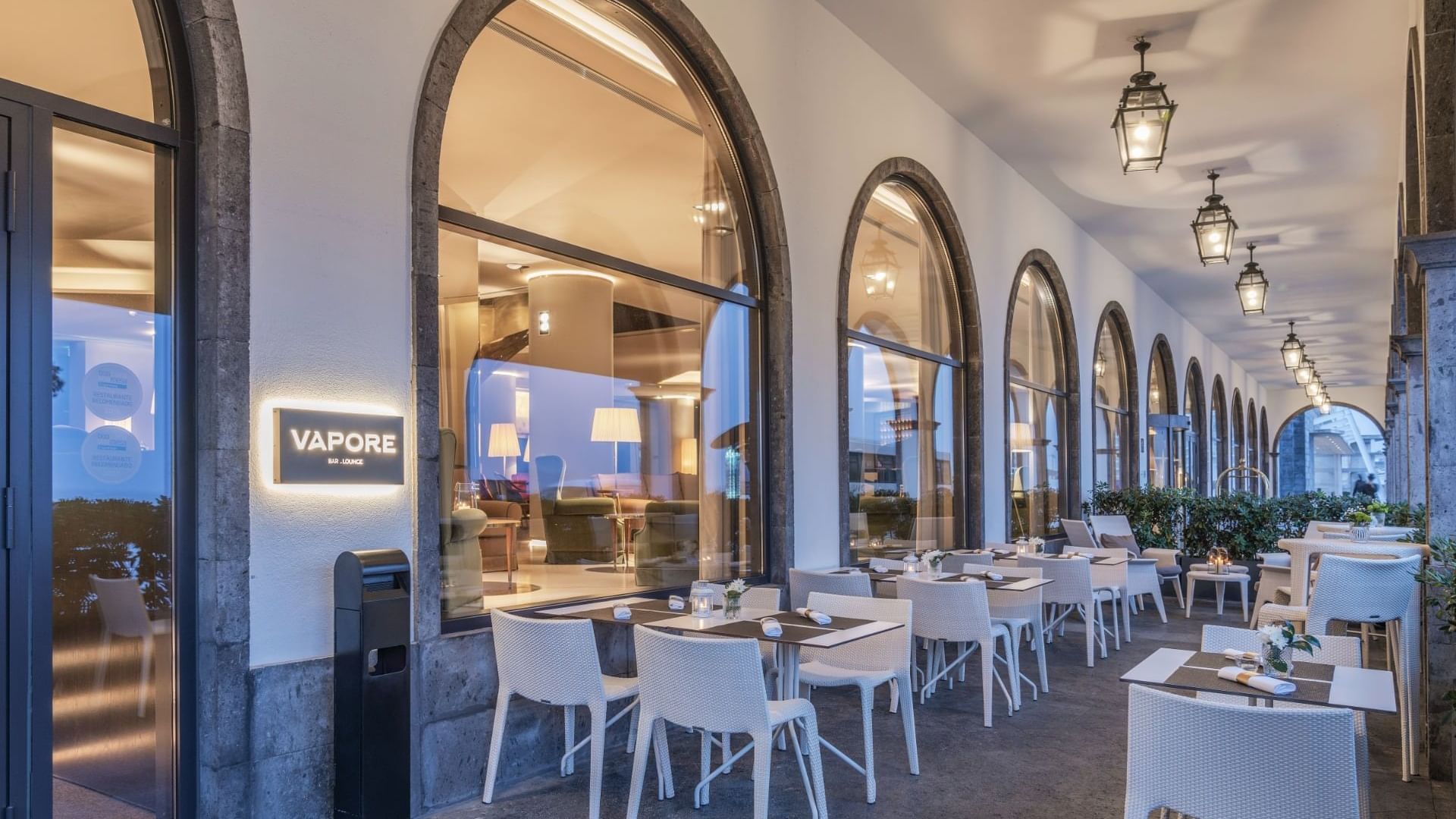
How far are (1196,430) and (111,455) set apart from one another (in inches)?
757

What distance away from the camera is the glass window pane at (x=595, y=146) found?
15.0 ft

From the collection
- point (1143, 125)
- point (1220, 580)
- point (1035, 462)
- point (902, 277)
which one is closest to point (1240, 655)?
point (1143, 125)

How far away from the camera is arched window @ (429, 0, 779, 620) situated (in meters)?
4.47

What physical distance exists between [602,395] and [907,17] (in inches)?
135

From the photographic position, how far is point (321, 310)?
360 cm

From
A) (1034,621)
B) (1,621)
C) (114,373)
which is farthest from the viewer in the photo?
(1034,621)

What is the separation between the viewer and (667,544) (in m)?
5.70

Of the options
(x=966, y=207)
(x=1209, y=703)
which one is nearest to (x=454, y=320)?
(x=1209, y=703)

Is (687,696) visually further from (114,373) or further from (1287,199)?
(1287,199)

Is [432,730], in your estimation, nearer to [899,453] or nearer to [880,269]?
[899,453]

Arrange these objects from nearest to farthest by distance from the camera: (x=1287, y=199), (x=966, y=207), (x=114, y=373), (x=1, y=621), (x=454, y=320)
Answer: (x=1, y=621) → (x=114, y=373) → (x=454, y=320) → (x=966, y=207) → (x=1287, y=199)

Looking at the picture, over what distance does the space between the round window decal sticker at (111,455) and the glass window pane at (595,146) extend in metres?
1.65

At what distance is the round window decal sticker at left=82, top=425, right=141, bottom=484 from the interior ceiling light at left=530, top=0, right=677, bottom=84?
279cm

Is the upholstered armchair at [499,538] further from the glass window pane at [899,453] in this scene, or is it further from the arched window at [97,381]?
the glass window pane at [899,453]
